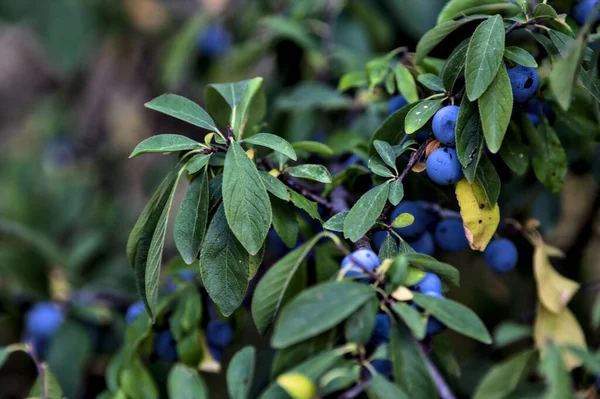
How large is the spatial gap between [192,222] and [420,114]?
11.3 inches

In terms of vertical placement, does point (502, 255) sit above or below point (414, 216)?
below

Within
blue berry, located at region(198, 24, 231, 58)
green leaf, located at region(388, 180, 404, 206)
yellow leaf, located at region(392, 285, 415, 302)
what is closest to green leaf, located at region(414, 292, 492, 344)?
yellow leaf, located at region(392, 285, 415, 302)

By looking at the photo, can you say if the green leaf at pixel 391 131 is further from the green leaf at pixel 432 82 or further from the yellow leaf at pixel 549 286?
the yellow leaf at pixel 549 286

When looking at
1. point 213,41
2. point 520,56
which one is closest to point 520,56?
point 520,56

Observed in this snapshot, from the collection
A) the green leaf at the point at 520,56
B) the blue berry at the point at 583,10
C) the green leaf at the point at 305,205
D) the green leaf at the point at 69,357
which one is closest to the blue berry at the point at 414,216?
the green leaf at the point at 305,205

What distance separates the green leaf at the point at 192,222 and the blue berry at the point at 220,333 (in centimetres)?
24

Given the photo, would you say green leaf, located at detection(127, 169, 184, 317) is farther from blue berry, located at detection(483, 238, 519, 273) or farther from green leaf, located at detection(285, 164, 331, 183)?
blue berry, located at detection(483, 238, 519, 273)

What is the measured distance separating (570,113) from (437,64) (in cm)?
20

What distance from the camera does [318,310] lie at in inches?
24.8

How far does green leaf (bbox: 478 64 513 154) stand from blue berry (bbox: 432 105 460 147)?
4cm

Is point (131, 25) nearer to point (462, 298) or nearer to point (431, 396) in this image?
point (462, 298)

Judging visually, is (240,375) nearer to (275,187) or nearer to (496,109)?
(275,187)

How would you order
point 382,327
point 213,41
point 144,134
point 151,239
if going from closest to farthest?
point 382,327, point 151,239, point 213,41, point 144,134

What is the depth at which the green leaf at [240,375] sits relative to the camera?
0.74 m
